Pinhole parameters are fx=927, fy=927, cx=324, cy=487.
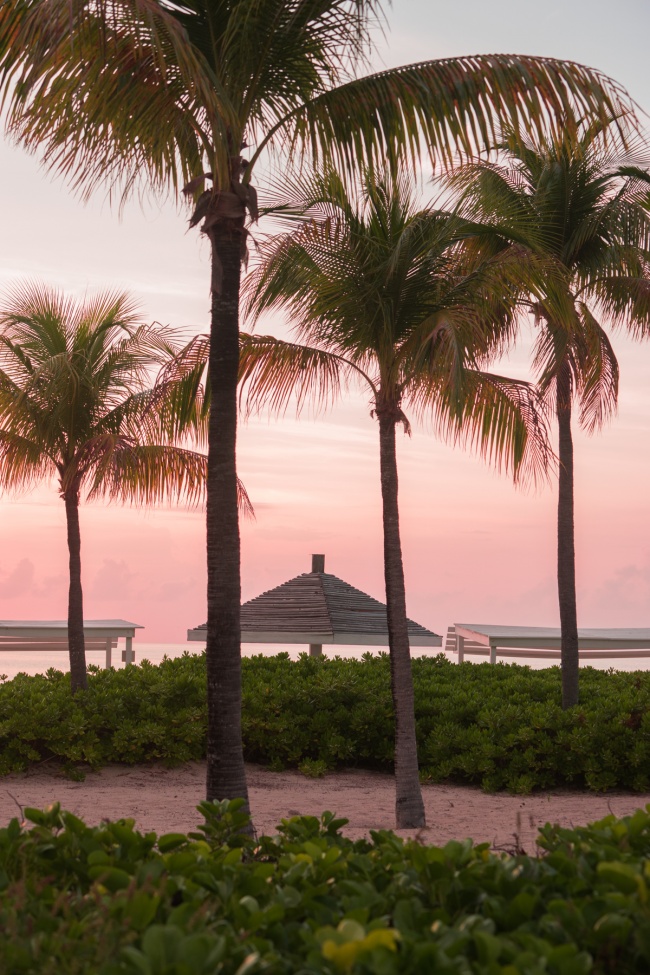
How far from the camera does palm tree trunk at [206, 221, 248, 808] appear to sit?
7902mm

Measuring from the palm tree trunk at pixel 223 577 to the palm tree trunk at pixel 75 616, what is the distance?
6.59m

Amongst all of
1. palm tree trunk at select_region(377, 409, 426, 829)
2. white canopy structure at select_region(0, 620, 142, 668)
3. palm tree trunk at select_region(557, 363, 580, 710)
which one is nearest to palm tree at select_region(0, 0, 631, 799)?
palm tree trunk at select_region(377, 409, 426, 829)

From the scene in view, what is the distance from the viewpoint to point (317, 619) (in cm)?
1659

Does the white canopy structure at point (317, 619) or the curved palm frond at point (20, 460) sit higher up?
the curved palm frond at point (20, 460)

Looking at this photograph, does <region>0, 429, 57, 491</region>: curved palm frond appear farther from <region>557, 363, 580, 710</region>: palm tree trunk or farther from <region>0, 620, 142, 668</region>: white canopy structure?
<region>557, 363, 580, 710</region>: palm tree trunk

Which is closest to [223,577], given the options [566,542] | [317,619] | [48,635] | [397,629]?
[397,629]

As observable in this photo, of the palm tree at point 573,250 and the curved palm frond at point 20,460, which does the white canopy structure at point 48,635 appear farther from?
the palm tree at point 573,250

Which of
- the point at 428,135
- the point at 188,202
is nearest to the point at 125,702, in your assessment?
the point at 188,202

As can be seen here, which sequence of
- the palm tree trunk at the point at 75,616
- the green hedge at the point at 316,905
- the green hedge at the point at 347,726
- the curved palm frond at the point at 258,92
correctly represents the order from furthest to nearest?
1. the palm tree trunk at the point at 75,616
2. the green hedge at the point at 347,726
3. the curved palm frond at the point at 258,92
4. the green hedge at the point at 316,905

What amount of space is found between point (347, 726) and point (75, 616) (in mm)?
4417

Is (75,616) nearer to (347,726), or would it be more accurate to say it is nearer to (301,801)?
(347,726)

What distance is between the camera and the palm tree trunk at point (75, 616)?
A: 553 inches

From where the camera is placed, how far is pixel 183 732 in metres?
13.2

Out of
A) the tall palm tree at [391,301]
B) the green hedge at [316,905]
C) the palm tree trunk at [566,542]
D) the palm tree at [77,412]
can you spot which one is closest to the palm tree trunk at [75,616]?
the palm tree at [77,412]
